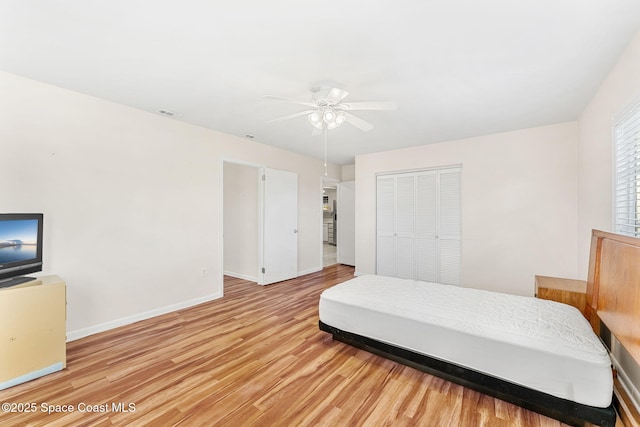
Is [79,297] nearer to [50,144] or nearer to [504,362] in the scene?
[50,144]

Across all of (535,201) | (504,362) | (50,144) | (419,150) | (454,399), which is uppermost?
(419,150)

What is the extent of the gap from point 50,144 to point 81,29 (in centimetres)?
141

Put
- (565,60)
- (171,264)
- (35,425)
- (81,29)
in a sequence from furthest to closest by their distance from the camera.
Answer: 1. (171,264)
2. (565,60)
3. (81,29)
4. (35,425)

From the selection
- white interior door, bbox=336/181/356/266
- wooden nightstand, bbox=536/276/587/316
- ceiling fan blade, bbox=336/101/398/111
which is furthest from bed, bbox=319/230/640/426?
white interior door, bbox=336/181/356/266

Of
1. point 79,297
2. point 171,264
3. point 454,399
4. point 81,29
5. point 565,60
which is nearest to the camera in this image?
point 81,29

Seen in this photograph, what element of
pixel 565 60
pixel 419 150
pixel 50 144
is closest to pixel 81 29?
pixel 50 144

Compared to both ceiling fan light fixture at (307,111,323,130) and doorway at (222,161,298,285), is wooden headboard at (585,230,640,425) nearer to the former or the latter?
ceiling fan light fixture at (307,111,323,130)

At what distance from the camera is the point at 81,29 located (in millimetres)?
1712

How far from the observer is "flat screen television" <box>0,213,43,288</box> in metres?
2.09

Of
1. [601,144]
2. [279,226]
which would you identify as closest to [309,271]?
[279,226]

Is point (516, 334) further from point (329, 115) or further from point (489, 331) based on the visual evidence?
point (329, 115)

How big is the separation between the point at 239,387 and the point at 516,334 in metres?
2.03

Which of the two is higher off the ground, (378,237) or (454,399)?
(378,237)

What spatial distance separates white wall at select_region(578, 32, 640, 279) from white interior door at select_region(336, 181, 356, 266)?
3.91 m
